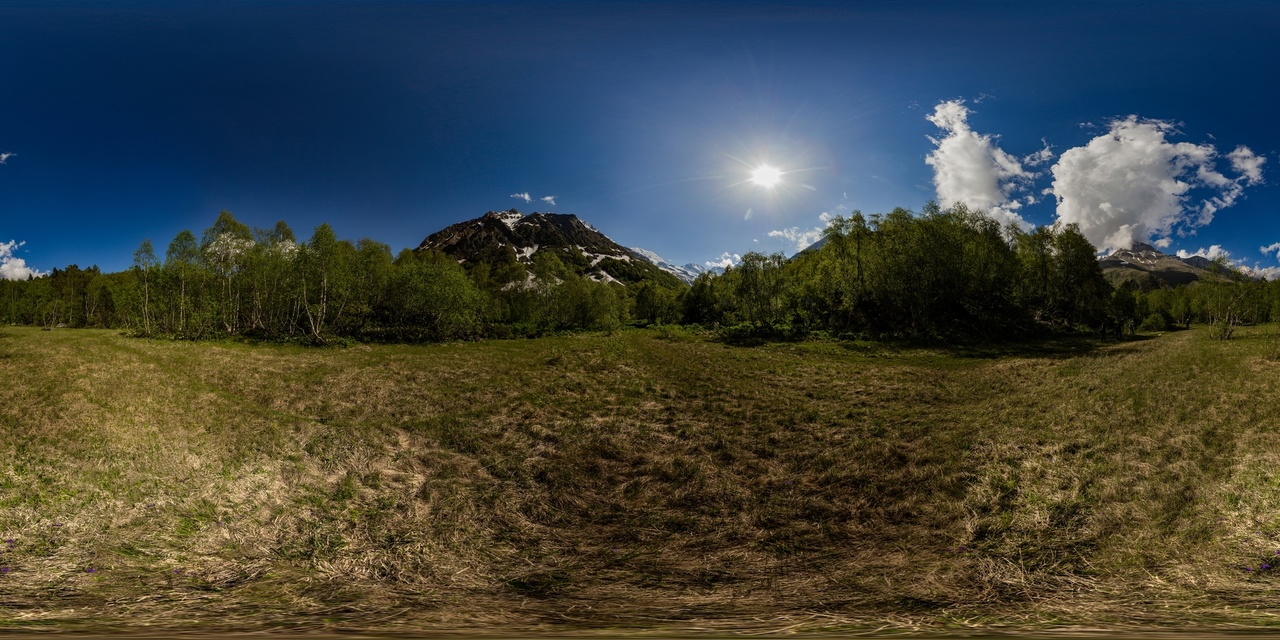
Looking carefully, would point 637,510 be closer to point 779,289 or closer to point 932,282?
point 932,282

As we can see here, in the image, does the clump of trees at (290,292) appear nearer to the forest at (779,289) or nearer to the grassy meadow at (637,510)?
the forest at (779,289)

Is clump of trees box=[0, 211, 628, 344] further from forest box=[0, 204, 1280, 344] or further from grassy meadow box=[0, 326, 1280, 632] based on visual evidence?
grassy meadow box=[0, 326, 1280, 632]

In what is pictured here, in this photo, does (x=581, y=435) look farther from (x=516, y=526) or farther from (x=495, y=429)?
(x=516, y=526)

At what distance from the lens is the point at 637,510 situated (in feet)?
29.6

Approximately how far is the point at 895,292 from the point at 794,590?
5053 cm

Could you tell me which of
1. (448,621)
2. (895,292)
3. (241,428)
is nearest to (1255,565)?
(448,621)

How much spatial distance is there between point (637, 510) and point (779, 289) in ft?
203

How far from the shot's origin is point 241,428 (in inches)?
535

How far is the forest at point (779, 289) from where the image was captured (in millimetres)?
48688

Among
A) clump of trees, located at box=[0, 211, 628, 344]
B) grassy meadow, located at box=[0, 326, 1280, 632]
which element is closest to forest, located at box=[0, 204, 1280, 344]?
clump of trees, located at box=[0, 211, 628, 344]

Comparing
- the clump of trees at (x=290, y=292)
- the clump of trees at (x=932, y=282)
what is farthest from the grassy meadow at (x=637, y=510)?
the clump of trees at (x=290, y=292)

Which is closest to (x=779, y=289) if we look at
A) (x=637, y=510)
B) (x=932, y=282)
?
(x=932, y=282)

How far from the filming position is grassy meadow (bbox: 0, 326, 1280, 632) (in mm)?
5336

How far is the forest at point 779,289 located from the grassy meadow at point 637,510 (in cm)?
3215
